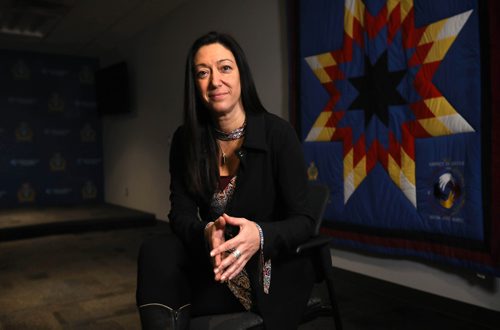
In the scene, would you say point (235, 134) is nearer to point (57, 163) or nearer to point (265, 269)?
point (265, 269)

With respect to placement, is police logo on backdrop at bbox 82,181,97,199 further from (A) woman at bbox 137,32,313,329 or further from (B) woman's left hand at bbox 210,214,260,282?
(B) woman's left hand at bbox 210,214,260,282

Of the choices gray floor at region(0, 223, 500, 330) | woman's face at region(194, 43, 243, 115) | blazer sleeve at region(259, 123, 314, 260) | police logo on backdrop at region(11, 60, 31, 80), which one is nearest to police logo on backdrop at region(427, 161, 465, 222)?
gray floor at region(0, 223, 500, 330)

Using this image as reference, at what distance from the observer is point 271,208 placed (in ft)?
3.89

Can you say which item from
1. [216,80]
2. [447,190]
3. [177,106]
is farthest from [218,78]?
[177,106]

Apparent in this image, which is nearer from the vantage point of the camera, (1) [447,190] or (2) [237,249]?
(2) [237,249]

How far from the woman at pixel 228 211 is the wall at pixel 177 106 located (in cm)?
136

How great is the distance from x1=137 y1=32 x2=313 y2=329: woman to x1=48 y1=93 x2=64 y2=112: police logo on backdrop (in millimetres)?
5818

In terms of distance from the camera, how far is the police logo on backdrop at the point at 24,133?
20.2 feet

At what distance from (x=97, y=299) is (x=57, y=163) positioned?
177 inches

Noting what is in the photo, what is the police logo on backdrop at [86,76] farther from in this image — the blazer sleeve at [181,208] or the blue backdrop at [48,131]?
the blazer sleeve at [181,208]

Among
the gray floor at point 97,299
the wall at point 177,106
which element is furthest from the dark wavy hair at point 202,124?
the wall at point 177,106

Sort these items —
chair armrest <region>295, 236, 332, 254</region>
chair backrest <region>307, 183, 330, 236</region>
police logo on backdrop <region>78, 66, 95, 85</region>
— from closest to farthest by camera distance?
chair armrest <region>295, 236, 332, 254</region> → chair backrest <region>307, 183, 330, 236</region> → police logo on backdrop <region>78, 66, 95, 85</region>

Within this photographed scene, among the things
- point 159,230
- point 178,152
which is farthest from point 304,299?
point 159,230

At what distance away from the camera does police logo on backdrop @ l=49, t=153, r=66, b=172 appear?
640 cm
